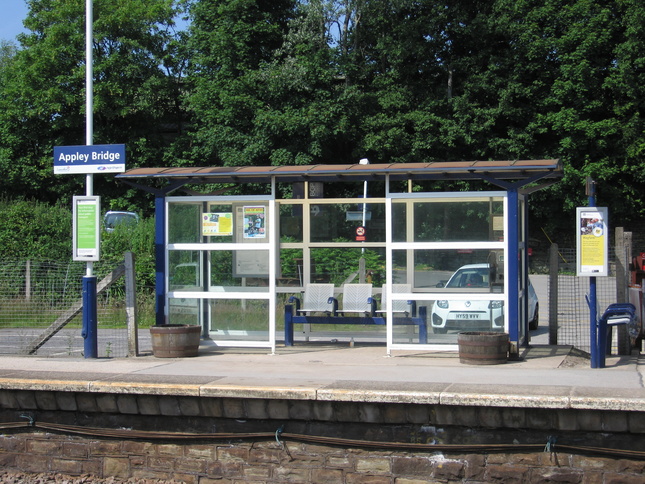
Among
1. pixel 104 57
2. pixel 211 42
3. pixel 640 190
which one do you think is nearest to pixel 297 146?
pixel 211 42

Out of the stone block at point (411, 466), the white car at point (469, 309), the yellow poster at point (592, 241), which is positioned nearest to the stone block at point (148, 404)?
the stone block at point (411, 466)

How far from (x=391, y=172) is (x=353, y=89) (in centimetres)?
2256

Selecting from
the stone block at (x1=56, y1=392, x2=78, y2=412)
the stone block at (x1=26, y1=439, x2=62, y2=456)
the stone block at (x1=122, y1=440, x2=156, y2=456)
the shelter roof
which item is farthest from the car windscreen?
the stone block at (x1=26, y1=439, x2=62, y2=456)

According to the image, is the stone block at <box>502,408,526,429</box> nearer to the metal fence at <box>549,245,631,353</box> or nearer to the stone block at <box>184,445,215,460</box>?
the stone block at <box>184,445,215,460</box>

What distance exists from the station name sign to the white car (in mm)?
4874

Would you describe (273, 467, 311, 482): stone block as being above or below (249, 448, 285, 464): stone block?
below

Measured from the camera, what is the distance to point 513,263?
1007 centimetres

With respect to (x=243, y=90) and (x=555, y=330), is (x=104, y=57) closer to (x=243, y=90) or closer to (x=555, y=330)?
(x=243, y=90)

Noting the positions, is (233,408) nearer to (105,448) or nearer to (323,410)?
(323,410)

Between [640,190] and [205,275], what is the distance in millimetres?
26137

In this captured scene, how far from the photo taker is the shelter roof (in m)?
9.55

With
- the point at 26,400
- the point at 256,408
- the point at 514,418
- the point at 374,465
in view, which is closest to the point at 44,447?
the point at 26,400

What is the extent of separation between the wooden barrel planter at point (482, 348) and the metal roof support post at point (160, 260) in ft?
14.8

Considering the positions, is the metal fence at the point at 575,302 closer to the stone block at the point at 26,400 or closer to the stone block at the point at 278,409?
the stone block at the point at 278,409
